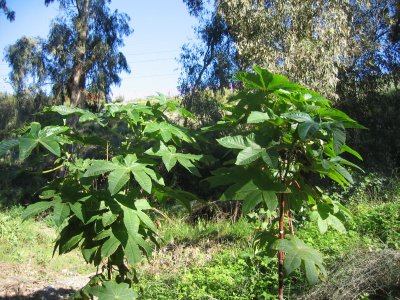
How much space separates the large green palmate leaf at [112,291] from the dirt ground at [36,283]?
8.40ft

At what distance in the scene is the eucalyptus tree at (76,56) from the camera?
1520cm

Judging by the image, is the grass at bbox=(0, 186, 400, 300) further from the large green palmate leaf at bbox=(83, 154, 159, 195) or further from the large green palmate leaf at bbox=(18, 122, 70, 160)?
the large green palmate leaf at bbox=(18, 122, 70, 160)

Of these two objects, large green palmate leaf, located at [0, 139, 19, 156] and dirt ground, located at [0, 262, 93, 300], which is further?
dirt ground, located at [0, 262, 93, 300]

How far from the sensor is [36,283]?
18.0ft

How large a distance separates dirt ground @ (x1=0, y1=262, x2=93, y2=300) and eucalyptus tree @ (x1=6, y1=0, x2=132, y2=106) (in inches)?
366

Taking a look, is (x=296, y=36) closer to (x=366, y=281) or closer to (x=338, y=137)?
(x=366, y=281)

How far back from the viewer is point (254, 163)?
1.98 meters

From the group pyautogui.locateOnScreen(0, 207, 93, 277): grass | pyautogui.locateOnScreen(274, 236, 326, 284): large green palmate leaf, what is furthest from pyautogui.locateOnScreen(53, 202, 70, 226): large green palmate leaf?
pyautogui.locateOnScreen(0, 207, 93, 277): grass

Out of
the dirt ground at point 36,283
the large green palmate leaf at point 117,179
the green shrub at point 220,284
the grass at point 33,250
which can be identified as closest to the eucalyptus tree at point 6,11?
the grass at point 33,250

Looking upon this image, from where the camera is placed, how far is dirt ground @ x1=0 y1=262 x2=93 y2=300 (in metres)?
4.85

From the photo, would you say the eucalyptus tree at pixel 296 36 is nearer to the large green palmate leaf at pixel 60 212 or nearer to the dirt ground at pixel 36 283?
the dirt ground at pixel 36 283

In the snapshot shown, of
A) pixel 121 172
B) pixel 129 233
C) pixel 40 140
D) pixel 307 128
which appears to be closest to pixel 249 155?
pixel 307 128

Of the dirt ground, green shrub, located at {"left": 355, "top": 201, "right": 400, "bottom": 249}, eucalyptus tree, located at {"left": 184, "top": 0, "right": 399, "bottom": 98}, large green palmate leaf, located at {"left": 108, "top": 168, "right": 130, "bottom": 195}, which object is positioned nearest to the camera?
large green palmate leaf, located at {"left": 108, "top": 168, "right": 130, "bottom": 195}

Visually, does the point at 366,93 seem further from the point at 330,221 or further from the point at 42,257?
the point at 330,221
